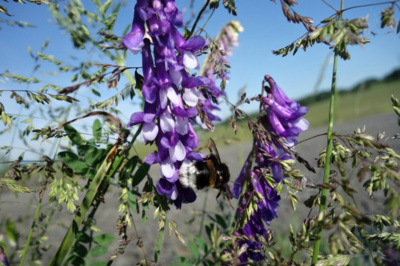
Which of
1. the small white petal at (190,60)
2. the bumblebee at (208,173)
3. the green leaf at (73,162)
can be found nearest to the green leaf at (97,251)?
the green leaf at (73,162)

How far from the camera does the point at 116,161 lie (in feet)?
3.99

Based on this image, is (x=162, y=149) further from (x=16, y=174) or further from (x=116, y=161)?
(x=16, y=174)

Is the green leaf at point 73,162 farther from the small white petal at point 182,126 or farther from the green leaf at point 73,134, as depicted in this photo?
the small white petal at point 182,126

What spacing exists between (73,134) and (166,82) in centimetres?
53

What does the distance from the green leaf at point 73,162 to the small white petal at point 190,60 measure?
1.90ft

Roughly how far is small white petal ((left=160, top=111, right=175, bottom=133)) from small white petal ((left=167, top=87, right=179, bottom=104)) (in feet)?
0.16

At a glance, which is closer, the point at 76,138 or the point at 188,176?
the point at 188,176

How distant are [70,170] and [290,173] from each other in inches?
33.0

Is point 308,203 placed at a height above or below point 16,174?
above

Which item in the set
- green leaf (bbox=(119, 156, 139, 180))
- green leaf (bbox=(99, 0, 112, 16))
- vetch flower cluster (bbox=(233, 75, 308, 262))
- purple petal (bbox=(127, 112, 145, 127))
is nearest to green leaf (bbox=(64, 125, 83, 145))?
green leaf (bbox=(119, 156, 139, 180))

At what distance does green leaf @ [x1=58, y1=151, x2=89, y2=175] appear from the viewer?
3.95ft

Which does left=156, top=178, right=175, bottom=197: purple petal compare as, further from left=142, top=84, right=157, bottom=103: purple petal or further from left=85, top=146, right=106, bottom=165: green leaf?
left=85, top=146, right=106, bottom=165: green leaf

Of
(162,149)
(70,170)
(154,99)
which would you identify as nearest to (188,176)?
(162,149)

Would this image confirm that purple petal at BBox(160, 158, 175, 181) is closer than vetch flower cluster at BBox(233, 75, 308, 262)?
Yes
